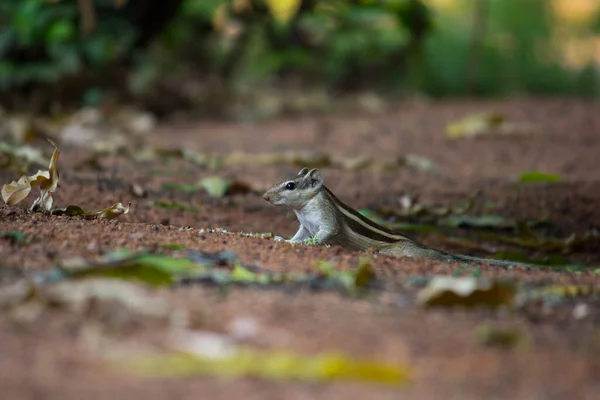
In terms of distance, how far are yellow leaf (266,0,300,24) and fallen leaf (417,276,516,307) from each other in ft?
32.9

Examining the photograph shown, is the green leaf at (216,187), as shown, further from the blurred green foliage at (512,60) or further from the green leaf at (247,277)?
the blurred green foliage at (512,60)

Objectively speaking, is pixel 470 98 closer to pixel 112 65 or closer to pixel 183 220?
pixel 112 65

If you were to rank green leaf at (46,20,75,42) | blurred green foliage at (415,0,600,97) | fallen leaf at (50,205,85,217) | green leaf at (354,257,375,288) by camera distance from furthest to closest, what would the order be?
1. blurred green foliage at (415,0,600,97)
2. green leaf at (46,20,75,42)
3. fallen leaf at (50,205,85,217)
4. green leaf at (354,257,375,288)

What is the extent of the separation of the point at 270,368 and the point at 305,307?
586 millimetres

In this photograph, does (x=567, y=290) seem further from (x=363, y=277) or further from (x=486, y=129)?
(x=486, y=129)

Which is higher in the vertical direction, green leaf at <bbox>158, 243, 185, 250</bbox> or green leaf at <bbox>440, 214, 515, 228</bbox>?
green leaf at <bbox>158, 243, 185, 250</bbox>

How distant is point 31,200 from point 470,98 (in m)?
9.91

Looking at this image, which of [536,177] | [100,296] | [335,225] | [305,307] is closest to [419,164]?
[536,177]

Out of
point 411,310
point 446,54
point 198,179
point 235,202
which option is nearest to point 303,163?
point 198,179

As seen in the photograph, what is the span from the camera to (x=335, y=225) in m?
5.75

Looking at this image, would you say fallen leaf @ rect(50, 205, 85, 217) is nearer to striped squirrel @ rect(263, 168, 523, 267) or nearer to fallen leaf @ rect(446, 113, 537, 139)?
striped squirrel @ rect(263, 168, 523, 267)

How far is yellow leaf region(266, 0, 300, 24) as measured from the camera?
44.4 feet

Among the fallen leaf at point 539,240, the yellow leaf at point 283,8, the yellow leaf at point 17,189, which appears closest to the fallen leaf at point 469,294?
the yellow leaf at point 17,189

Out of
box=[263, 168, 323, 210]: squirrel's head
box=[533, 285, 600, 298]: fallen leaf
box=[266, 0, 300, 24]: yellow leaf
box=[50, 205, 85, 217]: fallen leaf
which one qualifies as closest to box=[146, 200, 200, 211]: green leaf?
box=[263, 168, 323, 210]: squirrel's head
